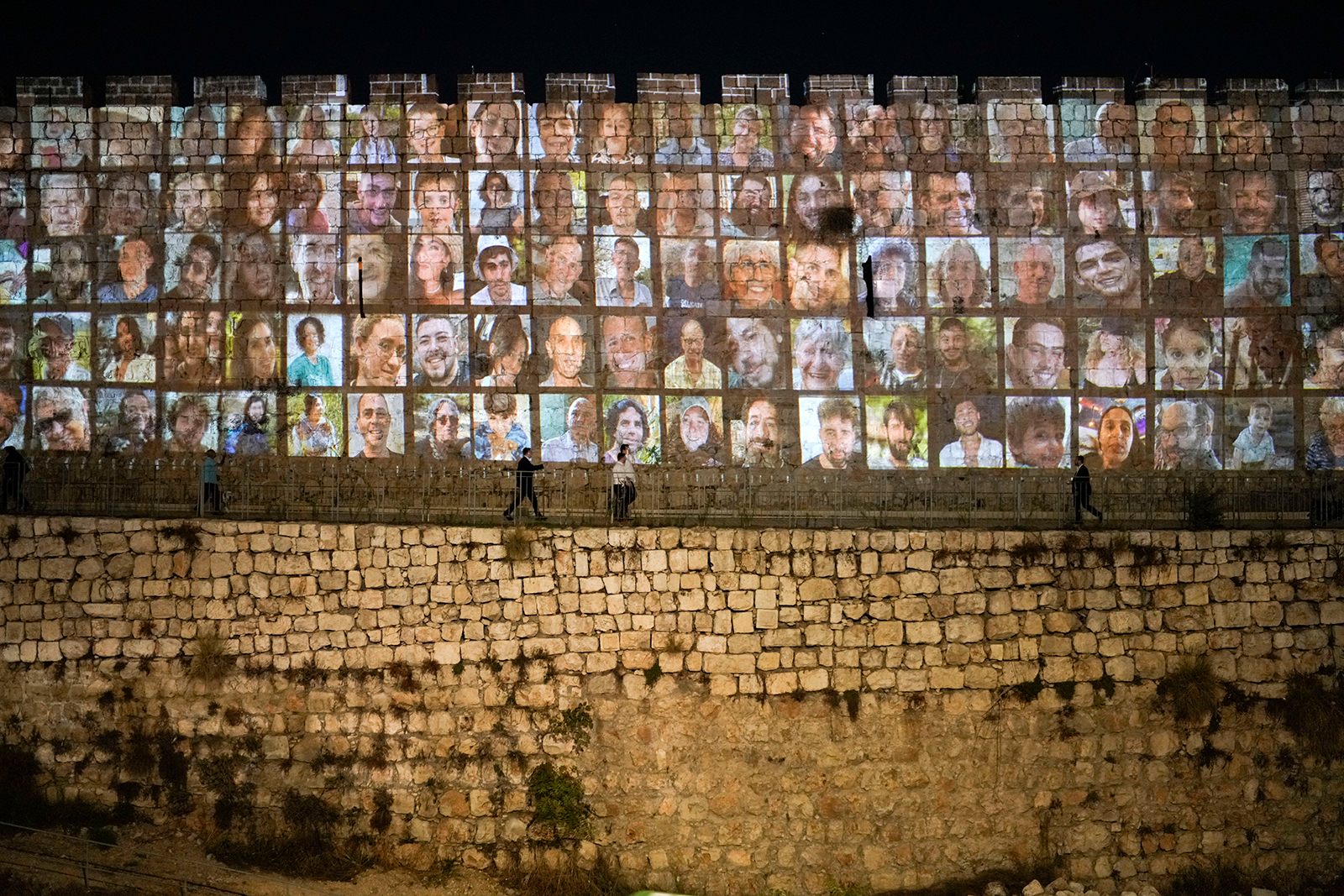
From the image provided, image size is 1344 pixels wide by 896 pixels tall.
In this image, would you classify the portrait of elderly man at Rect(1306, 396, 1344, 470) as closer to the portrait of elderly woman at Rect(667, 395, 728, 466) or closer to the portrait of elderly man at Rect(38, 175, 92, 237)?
the portrait of elderly woman at Rect(667, 395, 728, 466)

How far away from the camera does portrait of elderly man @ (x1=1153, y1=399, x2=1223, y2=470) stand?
62.7 ft

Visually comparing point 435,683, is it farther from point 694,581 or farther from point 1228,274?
point 1228,274

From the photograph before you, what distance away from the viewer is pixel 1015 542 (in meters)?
14.6

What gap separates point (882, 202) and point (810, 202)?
3.40ft

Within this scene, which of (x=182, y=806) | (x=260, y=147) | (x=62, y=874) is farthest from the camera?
(x=260, y=147)

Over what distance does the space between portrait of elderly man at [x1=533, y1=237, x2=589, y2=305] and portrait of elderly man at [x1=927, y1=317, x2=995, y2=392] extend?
199 inches

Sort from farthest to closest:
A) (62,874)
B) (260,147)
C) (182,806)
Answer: (260,147)
(182,806)
(62,874)

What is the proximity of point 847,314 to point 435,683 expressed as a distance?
8.10 meters

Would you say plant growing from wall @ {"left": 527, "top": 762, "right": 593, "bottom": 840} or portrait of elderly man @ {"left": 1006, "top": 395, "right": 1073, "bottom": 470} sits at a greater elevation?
portrait of elderly man @ {"left": 1006, "top": 395, "right": 1073, "bottom": 470}

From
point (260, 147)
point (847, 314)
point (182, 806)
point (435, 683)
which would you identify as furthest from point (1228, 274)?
point (182, 806)

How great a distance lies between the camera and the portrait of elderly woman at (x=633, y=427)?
61.2ft

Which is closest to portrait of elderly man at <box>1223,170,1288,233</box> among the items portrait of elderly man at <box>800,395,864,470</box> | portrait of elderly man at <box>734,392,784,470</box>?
portrait of elderly man at <box>800,395,864,470</box>

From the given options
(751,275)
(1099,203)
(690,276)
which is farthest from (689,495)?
(1099,203)

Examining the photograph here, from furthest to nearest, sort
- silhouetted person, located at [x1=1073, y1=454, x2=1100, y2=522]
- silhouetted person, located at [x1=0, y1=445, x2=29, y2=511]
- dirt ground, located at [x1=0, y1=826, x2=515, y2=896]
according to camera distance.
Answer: silhouetted person, located at [x1=1073, y1=454, x2=1100, y2=522]
silhouetted person, located at [x1=0, y1=445, x2=29, y2=511]
dirt ground, located at [x1=0, y1=826, x2=515, y2=896]
